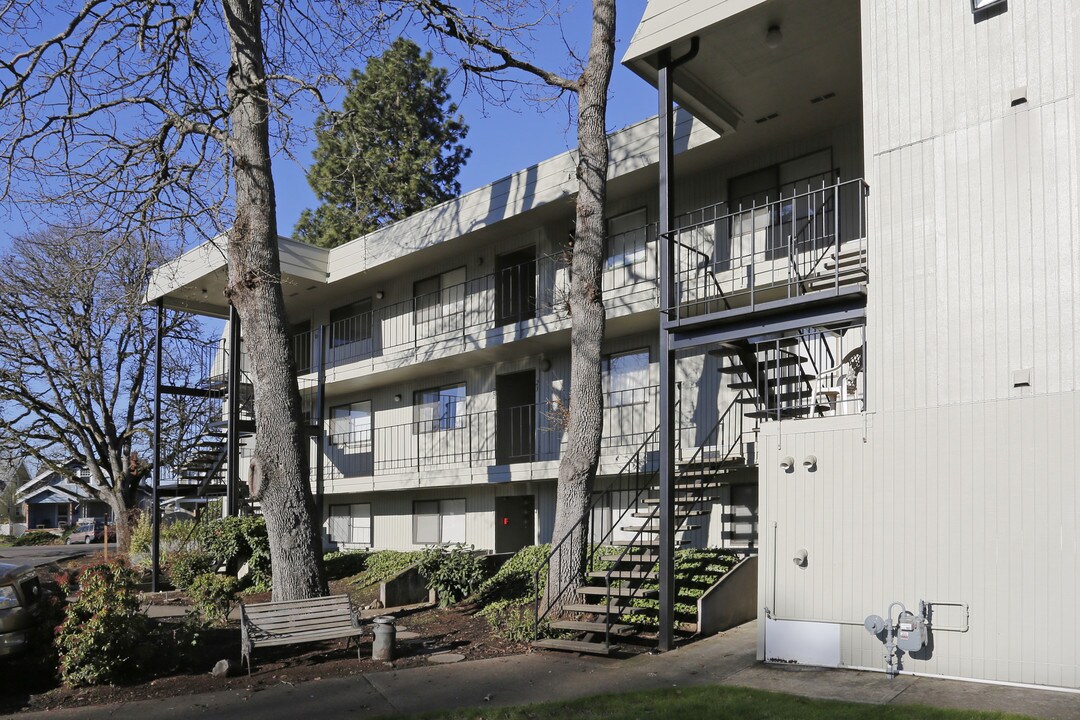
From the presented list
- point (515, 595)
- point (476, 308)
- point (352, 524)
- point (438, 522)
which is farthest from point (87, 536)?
point (515, 595)

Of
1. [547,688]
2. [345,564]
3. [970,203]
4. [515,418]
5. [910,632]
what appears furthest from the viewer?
[345,564]

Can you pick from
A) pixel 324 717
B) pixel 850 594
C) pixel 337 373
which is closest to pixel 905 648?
pixel 850 594

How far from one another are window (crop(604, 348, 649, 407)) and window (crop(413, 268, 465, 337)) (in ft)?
15.0

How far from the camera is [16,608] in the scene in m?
10.7

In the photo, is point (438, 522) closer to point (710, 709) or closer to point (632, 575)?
point (632, 575)

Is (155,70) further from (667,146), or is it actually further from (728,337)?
(728,337)

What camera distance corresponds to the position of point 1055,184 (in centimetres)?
882

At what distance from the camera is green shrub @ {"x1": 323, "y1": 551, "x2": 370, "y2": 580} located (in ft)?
68.5

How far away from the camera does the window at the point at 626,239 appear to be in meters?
17.2

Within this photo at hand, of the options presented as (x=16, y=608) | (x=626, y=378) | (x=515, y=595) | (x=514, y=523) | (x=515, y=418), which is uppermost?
(x=626, y=378)

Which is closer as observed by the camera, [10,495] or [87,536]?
[87,536]

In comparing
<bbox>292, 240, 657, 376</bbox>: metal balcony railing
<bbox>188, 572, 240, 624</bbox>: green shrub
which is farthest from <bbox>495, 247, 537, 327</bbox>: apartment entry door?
<bbox>188, 572, 240, 624</bbox>: green shrub

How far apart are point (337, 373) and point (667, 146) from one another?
1318 cm

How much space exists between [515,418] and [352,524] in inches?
269
